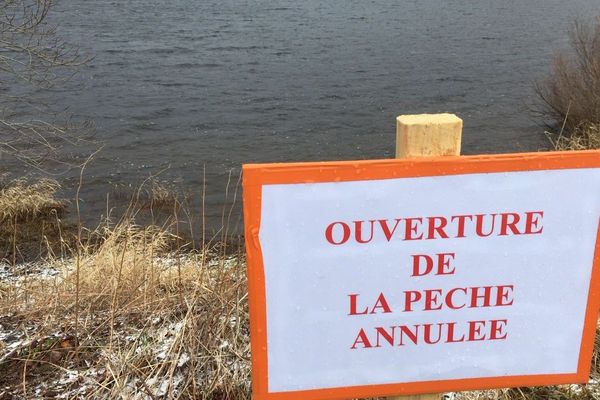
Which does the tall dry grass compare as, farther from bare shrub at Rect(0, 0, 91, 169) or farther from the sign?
bare shrub at Rect(0, 0, 91, 169)

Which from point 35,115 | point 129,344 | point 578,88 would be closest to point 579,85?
point 578,88

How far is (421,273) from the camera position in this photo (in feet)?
6.72

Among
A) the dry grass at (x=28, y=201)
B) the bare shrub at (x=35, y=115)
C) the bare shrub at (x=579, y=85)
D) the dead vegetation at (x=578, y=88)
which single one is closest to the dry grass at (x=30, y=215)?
the dry grass at (x=28, y=201)

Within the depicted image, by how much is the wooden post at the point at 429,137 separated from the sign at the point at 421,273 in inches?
3.5

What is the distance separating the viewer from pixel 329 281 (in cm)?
204

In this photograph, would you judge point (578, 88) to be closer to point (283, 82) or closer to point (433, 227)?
point (283, 82)

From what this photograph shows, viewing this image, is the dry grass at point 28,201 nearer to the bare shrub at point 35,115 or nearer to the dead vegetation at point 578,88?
the bare shrub at point 35,115

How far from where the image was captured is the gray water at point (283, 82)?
12922 mm

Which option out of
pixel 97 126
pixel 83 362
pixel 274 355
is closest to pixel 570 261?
pixel 274 355

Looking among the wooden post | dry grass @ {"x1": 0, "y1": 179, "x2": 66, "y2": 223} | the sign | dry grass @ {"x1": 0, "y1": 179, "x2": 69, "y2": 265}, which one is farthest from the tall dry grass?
dry grass @ {"x1": 0, "y1": 179, "x2": 66, "y2": 223}

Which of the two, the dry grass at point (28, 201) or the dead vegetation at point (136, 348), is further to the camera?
the dry grass at point (28, 201)

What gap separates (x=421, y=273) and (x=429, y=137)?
46 cm

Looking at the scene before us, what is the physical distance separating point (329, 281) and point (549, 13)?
29518 millimetres

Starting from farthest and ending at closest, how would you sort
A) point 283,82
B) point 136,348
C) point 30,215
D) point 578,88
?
point 283,82 → point 578,88 → point 30,215 → point 136,348
